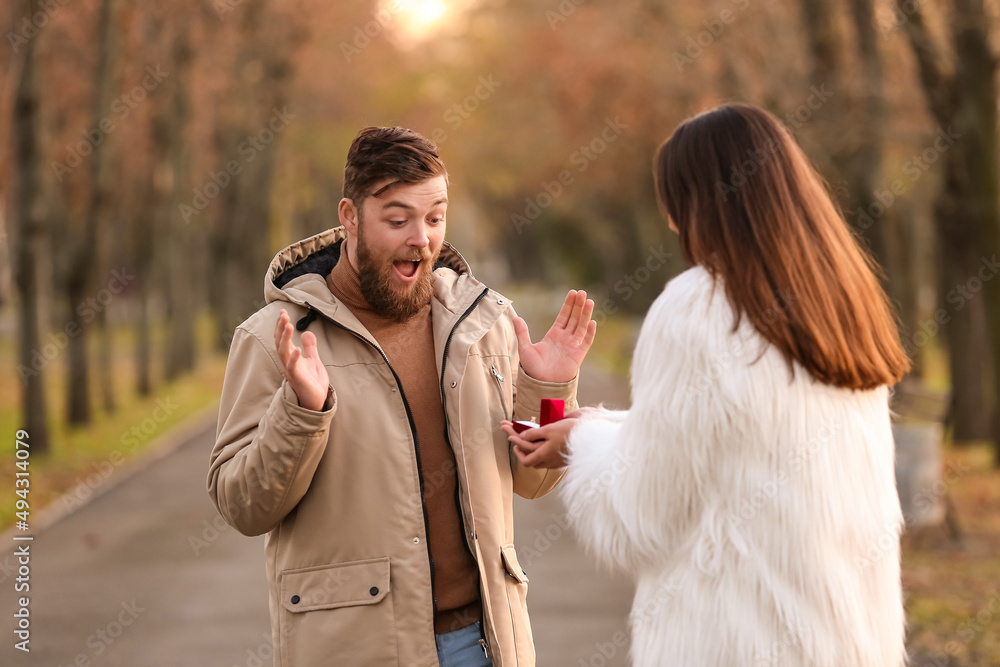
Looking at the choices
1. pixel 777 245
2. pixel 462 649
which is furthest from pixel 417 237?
pixel 462 649

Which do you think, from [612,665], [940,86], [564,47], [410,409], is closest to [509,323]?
[410,409]

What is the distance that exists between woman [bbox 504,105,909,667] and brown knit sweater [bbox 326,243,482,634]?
53 centimetres

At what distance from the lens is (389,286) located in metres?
3.21

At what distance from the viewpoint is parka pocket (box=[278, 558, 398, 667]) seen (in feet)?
9.65

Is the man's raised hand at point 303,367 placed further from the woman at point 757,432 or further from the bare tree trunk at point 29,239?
the bare tree trunk at point 29,239

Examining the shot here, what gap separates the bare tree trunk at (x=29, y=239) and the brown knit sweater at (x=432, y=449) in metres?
11.2

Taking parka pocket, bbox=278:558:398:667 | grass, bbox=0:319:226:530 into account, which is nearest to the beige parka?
parka pocket, bbox=278:558:398:667

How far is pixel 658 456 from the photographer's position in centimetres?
270

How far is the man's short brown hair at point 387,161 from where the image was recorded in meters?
3.14

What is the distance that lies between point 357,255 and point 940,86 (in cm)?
1096

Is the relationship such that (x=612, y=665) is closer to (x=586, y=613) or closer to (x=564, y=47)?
(x=586, y=613)

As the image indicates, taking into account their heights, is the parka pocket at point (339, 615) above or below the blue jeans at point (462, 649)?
above

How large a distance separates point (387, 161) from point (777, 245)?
A: 112 cm

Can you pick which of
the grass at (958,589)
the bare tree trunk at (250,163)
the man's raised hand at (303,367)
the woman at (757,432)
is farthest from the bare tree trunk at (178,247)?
the woman at (757,432)
